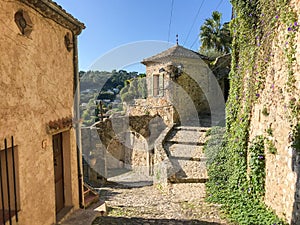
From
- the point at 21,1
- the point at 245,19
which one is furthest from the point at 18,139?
the point at 245,19

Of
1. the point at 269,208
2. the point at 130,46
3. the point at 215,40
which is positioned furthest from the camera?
the point at 215,40

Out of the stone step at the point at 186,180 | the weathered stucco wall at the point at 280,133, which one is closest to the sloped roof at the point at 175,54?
the stone step at the point at 186,180

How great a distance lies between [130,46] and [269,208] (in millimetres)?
9363

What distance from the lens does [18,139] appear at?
3348 millimetres

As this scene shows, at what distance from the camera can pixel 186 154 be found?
10805 mm

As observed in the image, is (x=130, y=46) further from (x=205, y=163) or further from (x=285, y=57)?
(x=285, y=57)

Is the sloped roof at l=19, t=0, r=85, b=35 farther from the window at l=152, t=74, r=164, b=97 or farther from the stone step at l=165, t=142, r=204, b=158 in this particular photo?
the window at l=152, t=74, r=164, b=97

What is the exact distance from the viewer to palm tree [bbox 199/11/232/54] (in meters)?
22.0

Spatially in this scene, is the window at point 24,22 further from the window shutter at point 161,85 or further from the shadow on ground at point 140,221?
the window shutter at point 161,85

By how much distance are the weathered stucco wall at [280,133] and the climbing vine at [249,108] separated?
0.09m

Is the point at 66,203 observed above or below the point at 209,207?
above

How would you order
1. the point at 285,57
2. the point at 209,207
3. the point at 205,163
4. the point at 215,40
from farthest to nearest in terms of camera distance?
the point at 215,40 → the point at 205,163 → the point at 209,207 → the point at 285,57

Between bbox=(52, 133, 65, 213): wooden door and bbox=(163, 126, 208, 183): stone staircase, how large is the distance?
16.2 feet

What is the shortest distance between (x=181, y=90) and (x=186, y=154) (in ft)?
17.1
